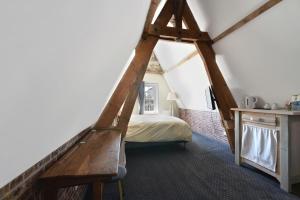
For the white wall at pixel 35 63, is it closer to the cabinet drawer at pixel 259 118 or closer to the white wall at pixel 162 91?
the cabinet drawer at pixel 259 118

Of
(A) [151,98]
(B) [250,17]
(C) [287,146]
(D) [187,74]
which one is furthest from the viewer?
(A) [151,98]

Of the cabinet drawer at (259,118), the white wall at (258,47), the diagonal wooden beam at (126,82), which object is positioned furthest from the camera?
the diagonal wooden beam at (126,82)

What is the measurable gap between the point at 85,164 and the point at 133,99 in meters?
1.87

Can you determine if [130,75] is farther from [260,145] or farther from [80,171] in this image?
[260,145]

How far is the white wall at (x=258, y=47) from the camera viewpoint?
200cm

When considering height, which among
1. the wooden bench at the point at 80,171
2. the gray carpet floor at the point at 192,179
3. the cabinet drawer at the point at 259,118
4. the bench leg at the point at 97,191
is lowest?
the gray carpet floor at the point at 192,179

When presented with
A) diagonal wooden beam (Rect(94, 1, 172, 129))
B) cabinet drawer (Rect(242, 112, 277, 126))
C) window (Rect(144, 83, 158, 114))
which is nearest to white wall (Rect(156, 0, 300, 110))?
cabinet drawer (Rect(242, 112, 277, 126))

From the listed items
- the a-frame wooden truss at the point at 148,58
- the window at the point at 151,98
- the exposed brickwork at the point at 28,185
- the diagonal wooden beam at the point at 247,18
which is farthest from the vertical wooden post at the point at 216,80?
the window at the point at 151,98

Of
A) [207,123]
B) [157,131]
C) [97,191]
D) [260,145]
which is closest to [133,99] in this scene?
[157,131]

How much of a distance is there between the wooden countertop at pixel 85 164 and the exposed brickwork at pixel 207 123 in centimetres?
342

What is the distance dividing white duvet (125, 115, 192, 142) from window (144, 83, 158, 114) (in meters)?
2.94

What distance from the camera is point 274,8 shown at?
78.2 inches

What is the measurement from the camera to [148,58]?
127 inches

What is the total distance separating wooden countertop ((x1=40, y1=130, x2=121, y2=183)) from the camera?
115cm
